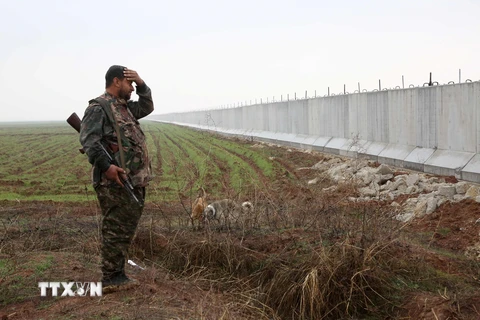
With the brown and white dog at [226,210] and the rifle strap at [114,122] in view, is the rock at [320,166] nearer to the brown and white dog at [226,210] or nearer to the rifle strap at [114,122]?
the brown and white dog at [226,210]

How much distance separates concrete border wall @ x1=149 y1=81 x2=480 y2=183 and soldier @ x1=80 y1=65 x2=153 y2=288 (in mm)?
4195

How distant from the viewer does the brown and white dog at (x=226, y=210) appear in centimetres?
775

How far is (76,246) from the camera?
756cm

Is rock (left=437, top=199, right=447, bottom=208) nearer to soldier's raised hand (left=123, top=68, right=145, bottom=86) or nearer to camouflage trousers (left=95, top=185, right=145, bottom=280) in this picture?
camouflage trousers (left=95, top=185, right=145, bottom=280)

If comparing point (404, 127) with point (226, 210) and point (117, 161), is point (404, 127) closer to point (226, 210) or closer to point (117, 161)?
point (226, 210)

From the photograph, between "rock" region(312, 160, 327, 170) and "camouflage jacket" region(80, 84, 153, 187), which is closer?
"camouflage jacket" region(80, 84, 153, 187)

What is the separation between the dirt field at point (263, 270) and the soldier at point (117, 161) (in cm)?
43

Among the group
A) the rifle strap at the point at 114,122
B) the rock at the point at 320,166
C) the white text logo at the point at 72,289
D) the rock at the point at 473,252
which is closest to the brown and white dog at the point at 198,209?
the white text logo at the point at 72,289

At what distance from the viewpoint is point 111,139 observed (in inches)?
207

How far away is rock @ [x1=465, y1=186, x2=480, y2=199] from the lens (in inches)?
416

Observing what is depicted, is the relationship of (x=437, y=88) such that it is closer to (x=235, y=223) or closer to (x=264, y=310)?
(x=235, y=223)

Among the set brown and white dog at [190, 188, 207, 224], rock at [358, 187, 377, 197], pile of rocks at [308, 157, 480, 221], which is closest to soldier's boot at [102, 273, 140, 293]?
brown and white dog at [190, 188, 207, 224]

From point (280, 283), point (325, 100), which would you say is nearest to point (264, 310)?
point (280, 283)

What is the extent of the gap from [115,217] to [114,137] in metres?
0.72
